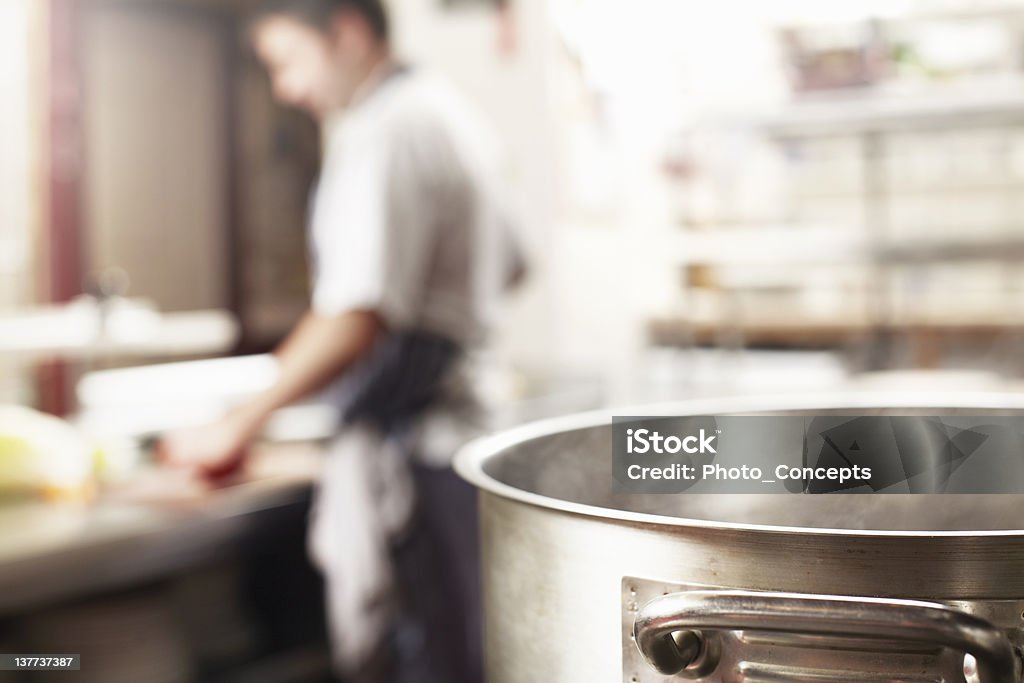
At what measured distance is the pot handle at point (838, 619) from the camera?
43cm

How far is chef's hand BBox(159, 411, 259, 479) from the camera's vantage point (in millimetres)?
1897

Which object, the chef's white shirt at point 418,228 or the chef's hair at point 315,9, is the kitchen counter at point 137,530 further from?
the chef's hair at point 315,9

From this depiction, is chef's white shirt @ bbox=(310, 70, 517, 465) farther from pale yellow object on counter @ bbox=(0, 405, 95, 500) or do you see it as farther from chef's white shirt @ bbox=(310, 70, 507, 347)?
pale yellow object on counter @ bbox=(0, 405, 95, 500)

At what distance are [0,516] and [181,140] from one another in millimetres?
2718

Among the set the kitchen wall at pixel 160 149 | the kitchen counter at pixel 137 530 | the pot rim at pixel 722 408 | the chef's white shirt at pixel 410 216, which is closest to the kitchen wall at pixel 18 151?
the kitchen wall at pixel 160 149

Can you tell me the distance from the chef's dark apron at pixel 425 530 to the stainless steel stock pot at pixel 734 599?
1307mm

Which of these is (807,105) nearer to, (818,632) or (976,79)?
(976,79)

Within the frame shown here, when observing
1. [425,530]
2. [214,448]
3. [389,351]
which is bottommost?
[425,530]

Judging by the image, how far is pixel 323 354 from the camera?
181 centimetres

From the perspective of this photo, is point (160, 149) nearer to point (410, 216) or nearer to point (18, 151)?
point (18, 151)

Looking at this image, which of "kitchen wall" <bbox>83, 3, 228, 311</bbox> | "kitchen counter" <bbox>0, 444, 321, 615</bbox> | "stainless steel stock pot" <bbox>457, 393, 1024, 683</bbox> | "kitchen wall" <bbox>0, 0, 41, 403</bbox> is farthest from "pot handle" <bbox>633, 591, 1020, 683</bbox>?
"kitchen wall" <bbox>83, 3, 228, 311</bbox>

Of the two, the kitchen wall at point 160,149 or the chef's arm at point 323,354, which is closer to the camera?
the chef's arm at point 323,354

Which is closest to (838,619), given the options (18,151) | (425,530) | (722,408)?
(722,408)

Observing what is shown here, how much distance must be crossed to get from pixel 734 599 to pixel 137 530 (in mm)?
1397
